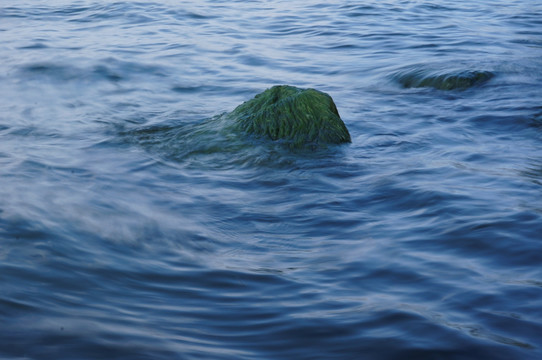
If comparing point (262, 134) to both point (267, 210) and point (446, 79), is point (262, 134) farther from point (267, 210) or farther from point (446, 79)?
point (446, 79)

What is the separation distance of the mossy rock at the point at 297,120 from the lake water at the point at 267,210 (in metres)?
0.25

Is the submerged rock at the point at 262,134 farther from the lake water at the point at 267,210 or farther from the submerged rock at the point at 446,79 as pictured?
the submerged rock at the point at 446,79

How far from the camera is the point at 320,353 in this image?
350 centimetres

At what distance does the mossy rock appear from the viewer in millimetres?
7129

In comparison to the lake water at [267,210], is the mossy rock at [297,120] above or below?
above

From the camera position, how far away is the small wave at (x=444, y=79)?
9.43 meters

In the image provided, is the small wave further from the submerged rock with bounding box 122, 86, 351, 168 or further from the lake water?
the submerged rock with bounding box 122, 86, 351, 168

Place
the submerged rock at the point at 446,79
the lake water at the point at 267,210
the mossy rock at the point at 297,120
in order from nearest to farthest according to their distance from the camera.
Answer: the lake water at the point at 267,210
the mossy rock at the point at 297,120
the submerged rock at the point at 446,79

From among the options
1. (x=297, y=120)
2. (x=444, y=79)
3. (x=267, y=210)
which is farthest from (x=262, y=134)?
(x=444, y=79)

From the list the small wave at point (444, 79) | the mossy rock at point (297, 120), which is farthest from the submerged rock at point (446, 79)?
the mossy rock at point (297, 120)

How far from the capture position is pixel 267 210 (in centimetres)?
563

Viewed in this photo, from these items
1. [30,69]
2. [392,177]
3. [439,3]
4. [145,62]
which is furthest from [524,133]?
[439,3]

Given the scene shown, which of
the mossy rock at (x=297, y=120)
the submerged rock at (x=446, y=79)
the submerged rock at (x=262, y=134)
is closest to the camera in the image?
the submerged rock at (x=262, y=134)

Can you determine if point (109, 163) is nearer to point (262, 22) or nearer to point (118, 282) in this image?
point (118, 282)
